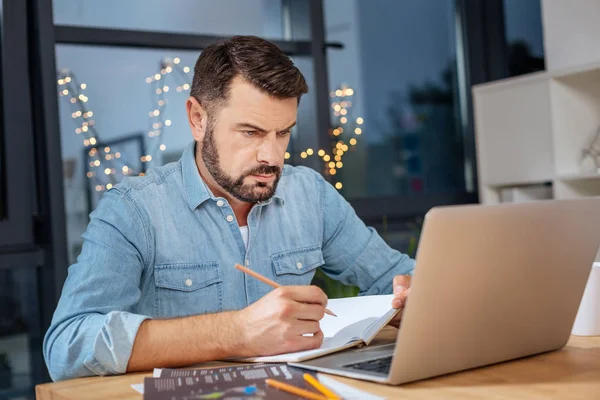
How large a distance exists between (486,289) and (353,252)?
880 millimetres

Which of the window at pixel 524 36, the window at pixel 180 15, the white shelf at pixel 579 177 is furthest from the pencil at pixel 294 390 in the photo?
the window at pixel 524 36

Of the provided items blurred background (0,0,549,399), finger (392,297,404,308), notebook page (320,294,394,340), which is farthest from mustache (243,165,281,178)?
blurred background (0,0,549,399)

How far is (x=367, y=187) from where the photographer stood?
3691mm

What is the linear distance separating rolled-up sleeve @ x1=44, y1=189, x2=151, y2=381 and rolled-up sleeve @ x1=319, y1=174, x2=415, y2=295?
54 centimetres

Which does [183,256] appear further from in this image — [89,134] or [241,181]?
[89,134]

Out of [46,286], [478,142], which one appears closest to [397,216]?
[478,142]

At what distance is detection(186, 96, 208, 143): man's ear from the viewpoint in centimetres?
176

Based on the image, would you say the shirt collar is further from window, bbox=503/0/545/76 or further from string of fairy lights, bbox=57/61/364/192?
window, bbox=503/0/545/76

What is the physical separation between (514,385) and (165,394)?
461mm

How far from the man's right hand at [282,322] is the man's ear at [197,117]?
619mm

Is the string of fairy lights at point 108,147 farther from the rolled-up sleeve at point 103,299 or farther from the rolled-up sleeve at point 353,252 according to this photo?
the rolled-up sleeve at point 103,299

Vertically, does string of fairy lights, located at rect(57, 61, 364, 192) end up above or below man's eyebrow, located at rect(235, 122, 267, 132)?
above

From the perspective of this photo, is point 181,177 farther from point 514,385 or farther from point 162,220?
point 514,385

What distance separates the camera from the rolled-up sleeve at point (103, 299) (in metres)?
1.24
